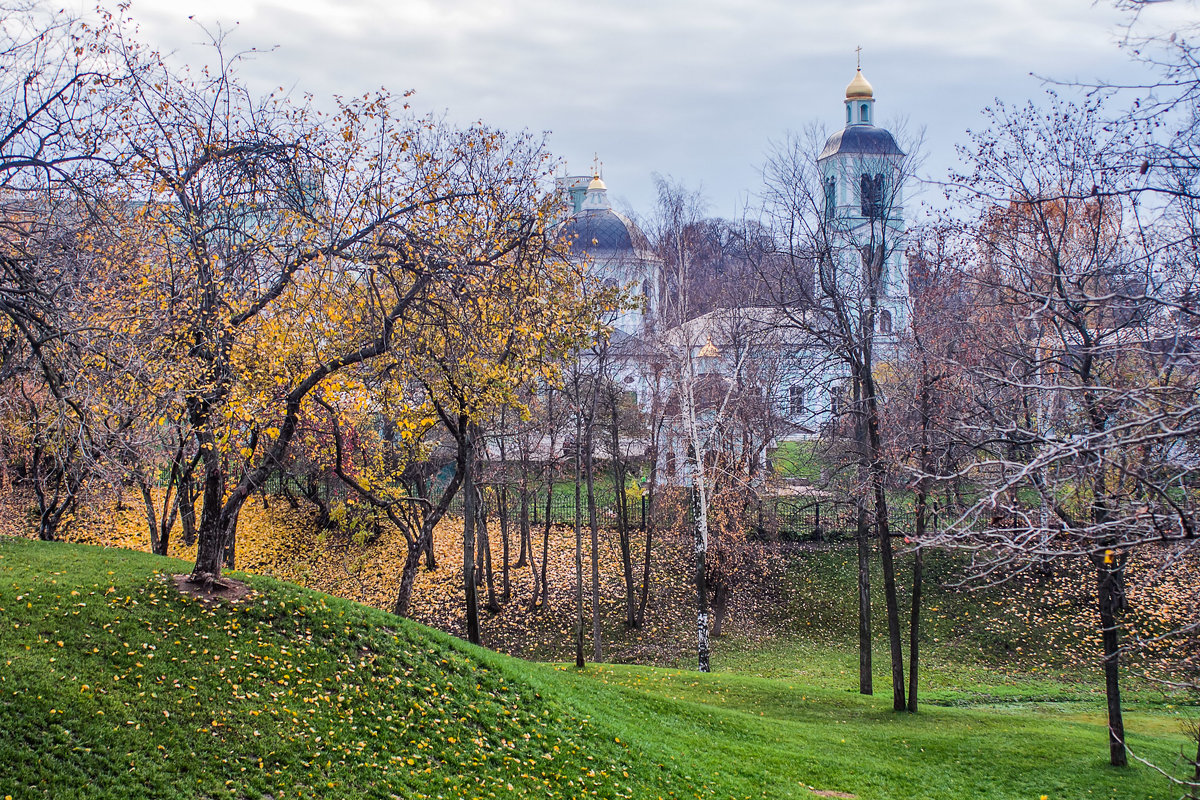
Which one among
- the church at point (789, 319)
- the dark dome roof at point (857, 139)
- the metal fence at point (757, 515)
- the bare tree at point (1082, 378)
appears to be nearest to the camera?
the bare tree at point (1082, 378)

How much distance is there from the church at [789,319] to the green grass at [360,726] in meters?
5.17

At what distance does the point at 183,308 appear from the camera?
8.97 metres

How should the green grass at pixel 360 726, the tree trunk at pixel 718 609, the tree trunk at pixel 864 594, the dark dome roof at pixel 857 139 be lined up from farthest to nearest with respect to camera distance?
the dark dome roof at pixel 857 139 < the tree trunk at pixel 718 609 < the tree trunk at pixel 864 594 < the green grass at pixel 360 726

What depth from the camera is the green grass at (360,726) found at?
655cm

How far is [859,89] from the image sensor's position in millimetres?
39188

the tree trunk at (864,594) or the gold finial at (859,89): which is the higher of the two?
the gold finial at (859,89)

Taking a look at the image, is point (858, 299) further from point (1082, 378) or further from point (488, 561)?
point (488, 561)

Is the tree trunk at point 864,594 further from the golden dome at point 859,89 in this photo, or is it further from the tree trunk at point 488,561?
the golden dome at point 859,89

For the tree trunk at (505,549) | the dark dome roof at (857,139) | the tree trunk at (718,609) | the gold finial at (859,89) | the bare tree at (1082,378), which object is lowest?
the tree trunk at (718,609)

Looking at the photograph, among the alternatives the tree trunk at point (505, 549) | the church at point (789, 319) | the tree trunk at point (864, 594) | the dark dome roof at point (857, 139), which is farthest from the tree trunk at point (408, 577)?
the dark dome roof at point (857, 139)

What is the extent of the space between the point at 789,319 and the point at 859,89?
2929cm

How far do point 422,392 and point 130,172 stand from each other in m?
8.13

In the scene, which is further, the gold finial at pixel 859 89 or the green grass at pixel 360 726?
the gold finial at pixel 859 89

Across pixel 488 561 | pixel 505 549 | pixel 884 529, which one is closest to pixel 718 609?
pixel 505 549
